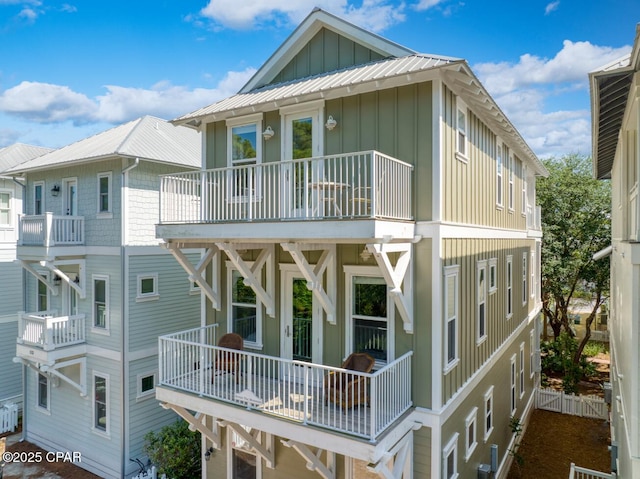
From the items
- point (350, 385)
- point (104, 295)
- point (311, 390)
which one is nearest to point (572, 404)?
point (350, 385)

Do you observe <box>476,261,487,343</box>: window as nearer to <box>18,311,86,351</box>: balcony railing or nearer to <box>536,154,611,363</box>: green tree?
<box>18,311,86,351</box>: balcony railing

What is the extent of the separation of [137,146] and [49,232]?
11.8 feet

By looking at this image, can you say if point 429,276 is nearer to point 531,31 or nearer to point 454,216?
point 454,216

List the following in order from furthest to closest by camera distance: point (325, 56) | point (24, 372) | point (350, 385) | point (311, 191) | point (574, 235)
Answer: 1. point (574, 235)
2. point (24, 372)
3. point (325, 56)
4. point (311, 191)
5. point (350, 385)

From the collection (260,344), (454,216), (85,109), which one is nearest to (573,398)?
(454,216)

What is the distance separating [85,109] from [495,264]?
221ft

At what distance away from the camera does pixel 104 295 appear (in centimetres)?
1251

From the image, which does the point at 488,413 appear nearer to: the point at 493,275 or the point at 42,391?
the point at 493,275

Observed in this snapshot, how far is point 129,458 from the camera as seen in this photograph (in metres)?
11.9

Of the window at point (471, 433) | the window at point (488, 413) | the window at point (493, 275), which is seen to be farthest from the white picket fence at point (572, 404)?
the window at point (471, 433)

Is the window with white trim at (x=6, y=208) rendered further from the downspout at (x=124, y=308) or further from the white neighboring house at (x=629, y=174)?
the white neighboring house at (x=629, y=174)

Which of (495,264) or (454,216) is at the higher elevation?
(454,216)

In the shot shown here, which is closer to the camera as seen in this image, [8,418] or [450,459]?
[450,459]

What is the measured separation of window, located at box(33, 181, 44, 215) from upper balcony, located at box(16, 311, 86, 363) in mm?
3877
